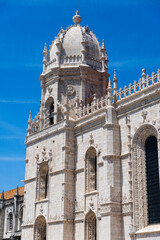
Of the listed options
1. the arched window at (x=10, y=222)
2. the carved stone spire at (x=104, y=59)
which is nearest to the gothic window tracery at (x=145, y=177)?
the carved stone spire at (x=104, y=59)

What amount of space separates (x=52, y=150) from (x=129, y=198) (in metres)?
9.56

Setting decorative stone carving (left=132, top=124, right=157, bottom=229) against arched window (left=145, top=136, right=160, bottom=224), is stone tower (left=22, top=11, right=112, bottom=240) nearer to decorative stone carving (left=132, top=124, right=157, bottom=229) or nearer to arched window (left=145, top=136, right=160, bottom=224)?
decorative stone carving (left=132, top=124, right=157, bottom=229)

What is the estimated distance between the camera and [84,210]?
94.6ft

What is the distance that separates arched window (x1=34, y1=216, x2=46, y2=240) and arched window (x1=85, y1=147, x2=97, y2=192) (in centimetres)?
575

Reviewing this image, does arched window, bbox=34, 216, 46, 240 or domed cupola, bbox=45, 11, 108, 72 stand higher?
domed cupola, bbox=45, 11, 108, 72

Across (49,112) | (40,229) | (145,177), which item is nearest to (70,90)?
(49,112)

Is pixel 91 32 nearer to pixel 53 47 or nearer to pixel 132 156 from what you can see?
pixel 53 47

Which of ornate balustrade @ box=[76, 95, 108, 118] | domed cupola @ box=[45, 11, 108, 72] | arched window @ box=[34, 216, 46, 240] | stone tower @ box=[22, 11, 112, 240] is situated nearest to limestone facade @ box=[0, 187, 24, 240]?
stone tower @ box=[22, 11, 112, 240]

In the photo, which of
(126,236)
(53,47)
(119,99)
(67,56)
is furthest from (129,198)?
(53,47)

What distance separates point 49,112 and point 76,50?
20.8 ft

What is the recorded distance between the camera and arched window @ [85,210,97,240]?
28.3 m

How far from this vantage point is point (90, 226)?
28.5m

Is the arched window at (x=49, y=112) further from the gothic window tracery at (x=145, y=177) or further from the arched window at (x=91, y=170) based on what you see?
the gothic window tracery at (x=145, y=177)

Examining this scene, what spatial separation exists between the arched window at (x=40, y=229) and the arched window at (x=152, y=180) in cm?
1093
